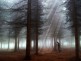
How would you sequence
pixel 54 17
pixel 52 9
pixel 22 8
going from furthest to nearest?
pixel 54 17 → pixel 52 9 → pixel 22 8

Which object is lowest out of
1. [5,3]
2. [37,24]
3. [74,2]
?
[37,24]

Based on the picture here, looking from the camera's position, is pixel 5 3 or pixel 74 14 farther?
pixel 5 3

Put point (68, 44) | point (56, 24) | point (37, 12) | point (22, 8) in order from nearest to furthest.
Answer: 1. point (22, 8)
2. point (37, 12)
3. point (56, 24)
4. point (68, 44)

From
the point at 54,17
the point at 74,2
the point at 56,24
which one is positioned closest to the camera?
the point at 74,2

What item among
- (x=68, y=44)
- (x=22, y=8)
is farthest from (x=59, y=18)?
(x=68, y=44)

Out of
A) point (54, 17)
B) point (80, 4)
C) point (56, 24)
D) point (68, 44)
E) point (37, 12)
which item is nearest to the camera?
point (80, 4)

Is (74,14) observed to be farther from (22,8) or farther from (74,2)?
(22,8)

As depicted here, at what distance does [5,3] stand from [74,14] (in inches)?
418

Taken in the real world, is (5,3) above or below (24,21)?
above

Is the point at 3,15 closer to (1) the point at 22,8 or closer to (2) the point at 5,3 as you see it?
(2) the point at 5,3

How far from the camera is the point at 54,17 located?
96.1 feet

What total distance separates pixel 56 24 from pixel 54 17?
11.3 feet

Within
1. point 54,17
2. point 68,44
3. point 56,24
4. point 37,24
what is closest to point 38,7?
point 37,24

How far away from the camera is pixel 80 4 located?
15.6 m
